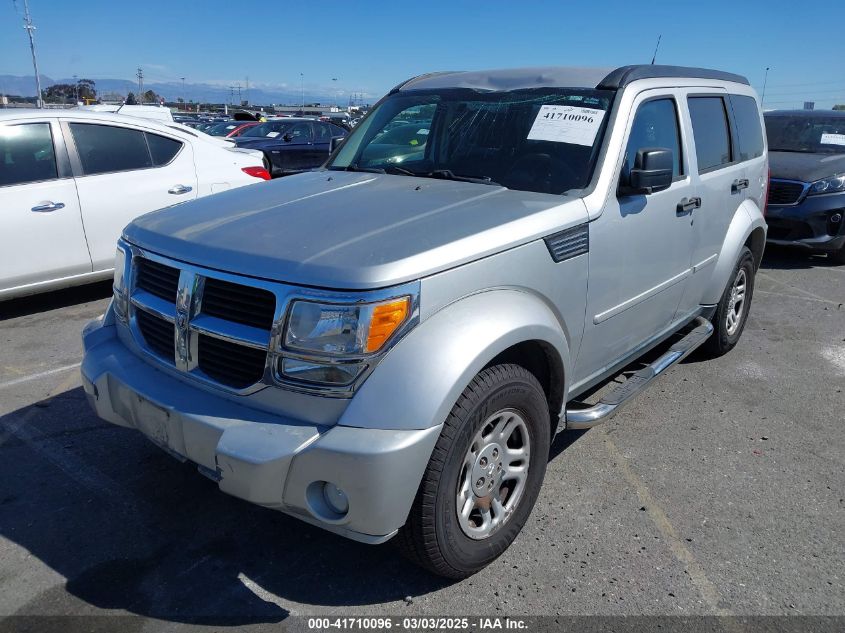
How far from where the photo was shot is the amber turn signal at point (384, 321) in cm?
226

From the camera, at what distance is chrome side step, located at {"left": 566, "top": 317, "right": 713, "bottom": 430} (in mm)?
3162

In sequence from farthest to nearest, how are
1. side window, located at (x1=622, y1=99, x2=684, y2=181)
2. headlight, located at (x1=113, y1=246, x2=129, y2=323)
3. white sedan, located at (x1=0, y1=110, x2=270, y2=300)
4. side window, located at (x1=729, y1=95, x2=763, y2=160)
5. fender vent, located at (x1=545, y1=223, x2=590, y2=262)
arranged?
white sedan, located at (x1=0, y1=110, x2=270, y2=300)
side window, located at (x1=729, y1=95, x2=763, y2=160)
side window, located at (x1=622, y1=99, x2=684, y2=181)
headlight, located at (x1=113, y1=246, x2=129, y2=323)
fender vent, located at (x1=545, y1=223, x2=590, y2=262)

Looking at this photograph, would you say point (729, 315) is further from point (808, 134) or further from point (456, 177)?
point (808, 134)

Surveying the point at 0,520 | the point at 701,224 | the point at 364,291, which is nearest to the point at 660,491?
the point at 701,224

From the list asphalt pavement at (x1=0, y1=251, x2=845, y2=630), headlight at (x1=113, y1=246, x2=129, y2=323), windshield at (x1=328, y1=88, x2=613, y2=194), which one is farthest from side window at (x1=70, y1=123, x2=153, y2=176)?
headlight at (x1=113, y1=246, x2=129, y2=323)

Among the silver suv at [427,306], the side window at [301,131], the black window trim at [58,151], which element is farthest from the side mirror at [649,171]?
the side window at [301,131]

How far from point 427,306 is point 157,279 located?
119 cm

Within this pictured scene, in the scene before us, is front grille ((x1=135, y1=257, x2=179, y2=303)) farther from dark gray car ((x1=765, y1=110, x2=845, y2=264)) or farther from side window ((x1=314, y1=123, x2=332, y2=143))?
side window ((x1=314, y1=123, x2=332, y2=143))

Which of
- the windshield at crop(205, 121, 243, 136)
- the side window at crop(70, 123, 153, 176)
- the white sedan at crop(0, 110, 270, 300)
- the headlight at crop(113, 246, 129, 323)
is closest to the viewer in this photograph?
A: the headlight at crop(113, 246, 129, 323)

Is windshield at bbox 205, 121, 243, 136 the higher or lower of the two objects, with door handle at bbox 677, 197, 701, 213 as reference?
lower

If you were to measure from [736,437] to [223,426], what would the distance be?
3028mm

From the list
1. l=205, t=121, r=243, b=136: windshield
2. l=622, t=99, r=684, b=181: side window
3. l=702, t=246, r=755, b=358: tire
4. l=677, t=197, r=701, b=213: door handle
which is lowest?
l=205, t=121, r=243, b=136: windshield

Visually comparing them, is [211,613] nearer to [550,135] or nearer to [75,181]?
[550,135]

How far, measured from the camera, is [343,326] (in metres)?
2.27
